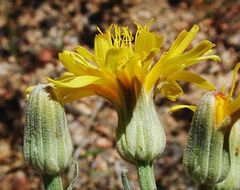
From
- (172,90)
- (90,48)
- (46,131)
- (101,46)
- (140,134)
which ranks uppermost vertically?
(90,48)


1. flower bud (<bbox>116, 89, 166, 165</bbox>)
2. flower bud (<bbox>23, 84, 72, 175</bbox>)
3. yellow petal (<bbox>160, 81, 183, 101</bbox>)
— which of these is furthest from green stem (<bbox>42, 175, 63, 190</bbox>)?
yellow petal (<bbox>160, 81, 183, 101</bbox>)

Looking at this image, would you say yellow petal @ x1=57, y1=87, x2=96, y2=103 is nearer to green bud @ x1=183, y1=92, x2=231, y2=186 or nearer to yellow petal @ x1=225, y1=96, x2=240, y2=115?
green bud @ x1=183, y1=92, x2=231, y2=186

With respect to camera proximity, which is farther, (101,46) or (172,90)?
(172,90)

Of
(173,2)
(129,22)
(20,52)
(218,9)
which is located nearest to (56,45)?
(20,52)

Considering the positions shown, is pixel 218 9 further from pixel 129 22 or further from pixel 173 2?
pixel 129 22

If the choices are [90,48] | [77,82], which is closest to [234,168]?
[77,82]

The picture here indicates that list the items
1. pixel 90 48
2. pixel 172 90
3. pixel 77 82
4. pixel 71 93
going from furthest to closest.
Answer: pixel 90 48, pixel 172 90, pixel 71 93, pixel 77 82

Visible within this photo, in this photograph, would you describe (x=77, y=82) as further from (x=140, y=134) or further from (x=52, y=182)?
(x=52, y=182)
